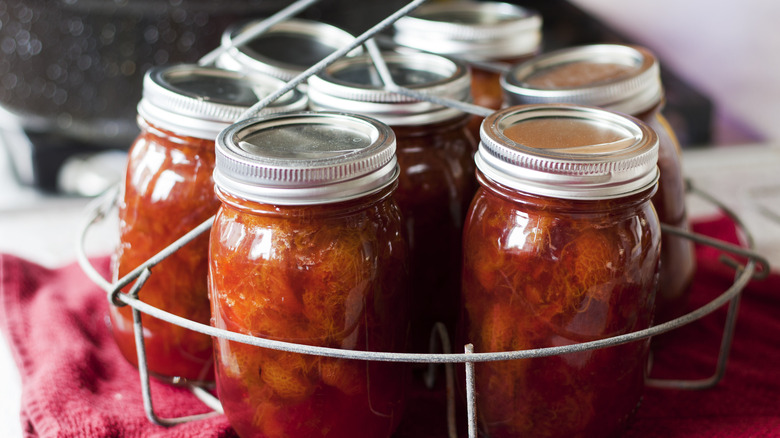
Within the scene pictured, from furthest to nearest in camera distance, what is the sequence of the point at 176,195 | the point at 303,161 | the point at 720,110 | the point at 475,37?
the point at 720,110, the point at 475,37, the point at 176,195, the point at 303,161

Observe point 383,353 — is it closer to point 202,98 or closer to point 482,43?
point 202,98

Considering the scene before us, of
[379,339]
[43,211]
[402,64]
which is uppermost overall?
[402,64]

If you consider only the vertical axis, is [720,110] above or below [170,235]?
below

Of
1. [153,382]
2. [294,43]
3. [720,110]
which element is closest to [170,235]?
[153,382]

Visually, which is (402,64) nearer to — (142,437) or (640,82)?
(640,82)

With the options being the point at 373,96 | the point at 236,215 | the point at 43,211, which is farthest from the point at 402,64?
the point at 43,211

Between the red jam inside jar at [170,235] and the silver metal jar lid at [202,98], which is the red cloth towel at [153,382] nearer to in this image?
the red jam inside jar at [170,235]

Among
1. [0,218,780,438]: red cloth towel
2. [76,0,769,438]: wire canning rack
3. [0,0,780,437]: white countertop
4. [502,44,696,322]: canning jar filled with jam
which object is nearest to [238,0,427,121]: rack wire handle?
[76,0,769,438]: wire canning rack

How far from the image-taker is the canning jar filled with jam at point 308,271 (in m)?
0.44

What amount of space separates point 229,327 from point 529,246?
0.64 ft

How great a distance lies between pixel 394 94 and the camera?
522 millimetres

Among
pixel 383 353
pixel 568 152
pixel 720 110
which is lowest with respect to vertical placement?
pixel 720 110

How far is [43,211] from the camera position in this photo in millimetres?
951

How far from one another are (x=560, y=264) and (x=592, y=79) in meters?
0.22
